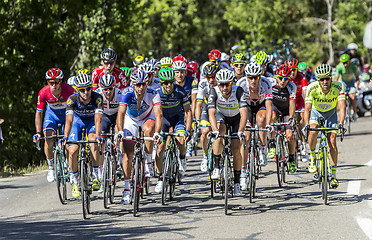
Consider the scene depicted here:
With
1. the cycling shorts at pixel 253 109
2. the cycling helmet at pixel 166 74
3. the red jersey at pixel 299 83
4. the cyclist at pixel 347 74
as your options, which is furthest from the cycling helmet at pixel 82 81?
the cyclist at pixel 347 74

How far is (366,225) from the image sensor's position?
1047 cm

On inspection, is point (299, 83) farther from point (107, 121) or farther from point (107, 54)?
point (107, 121)

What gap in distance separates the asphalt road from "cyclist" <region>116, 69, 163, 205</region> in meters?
0.69

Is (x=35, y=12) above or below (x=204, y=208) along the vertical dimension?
above

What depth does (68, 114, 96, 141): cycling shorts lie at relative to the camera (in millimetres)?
13211

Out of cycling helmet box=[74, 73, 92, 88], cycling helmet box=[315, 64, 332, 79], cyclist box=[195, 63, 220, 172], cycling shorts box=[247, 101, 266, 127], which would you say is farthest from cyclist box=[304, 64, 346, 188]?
cycling helmet box=[74, 73, 92, 88]

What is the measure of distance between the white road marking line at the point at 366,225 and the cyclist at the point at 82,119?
4.07 metres

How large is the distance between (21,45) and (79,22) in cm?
458

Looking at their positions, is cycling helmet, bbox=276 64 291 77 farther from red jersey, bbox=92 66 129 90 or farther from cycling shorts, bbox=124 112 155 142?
cycling shorts, bbox=124 112 155 142

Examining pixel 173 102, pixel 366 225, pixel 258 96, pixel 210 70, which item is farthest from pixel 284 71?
pixel 366 225

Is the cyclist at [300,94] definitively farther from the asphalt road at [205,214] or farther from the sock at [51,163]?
the sock at [51,163]

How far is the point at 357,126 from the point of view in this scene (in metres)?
26.4

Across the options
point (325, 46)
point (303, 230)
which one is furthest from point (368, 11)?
point (303, 230)

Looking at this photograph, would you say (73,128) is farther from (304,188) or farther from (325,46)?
(325,46)
